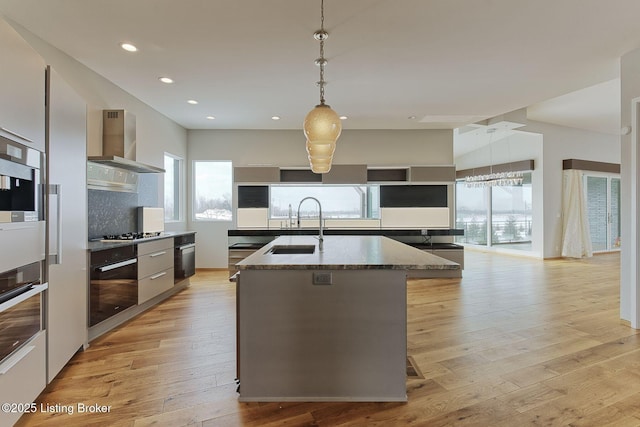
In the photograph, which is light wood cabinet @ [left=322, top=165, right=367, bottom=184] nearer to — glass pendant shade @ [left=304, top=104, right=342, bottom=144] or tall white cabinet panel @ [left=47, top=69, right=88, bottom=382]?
glass pendant shade @ [left=304, top=104, right=342, bottom=144]

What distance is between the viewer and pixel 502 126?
6.92 m

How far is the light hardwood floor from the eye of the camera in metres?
1.96

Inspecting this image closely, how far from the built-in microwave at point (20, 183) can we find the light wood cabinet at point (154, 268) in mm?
1838

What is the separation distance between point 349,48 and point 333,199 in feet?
12.3

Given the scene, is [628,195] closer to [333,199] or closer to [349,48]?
[349,48]

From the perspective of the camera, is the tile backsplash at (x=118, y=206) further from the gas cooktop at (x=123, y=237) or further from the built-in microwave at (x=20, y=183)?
the built-in microwave at (x=20, y=183)

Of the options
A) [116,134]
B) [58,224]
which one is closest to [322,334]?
[58,224]

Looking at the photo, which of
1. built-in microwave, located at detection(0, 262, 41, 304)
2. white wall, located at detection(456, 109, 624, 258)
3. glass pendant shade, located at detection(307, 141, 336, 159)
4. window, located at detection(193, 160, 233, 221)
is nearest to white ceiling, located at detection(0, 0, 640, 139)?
glass pendant shade, located at detection(307, 141, 336, 159)

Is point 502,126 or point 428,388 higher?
point 502,126

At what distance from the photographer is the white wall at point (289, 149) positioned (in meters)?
6.69

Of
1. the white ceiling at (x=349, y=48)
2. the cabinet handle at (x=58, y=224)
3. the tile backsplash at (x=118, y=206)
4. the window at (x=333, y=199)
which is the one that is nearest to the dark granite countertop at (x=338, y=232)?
the window at (x=333, y=199)

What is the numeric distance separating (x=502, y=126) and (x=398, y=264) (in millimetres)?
6351

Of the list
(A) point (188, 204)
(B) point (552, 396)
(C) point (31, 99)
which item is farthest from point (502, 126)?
(C) point (31, 99)

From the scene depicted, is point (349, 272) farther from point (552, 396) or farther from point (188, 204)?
point (188, 204)
